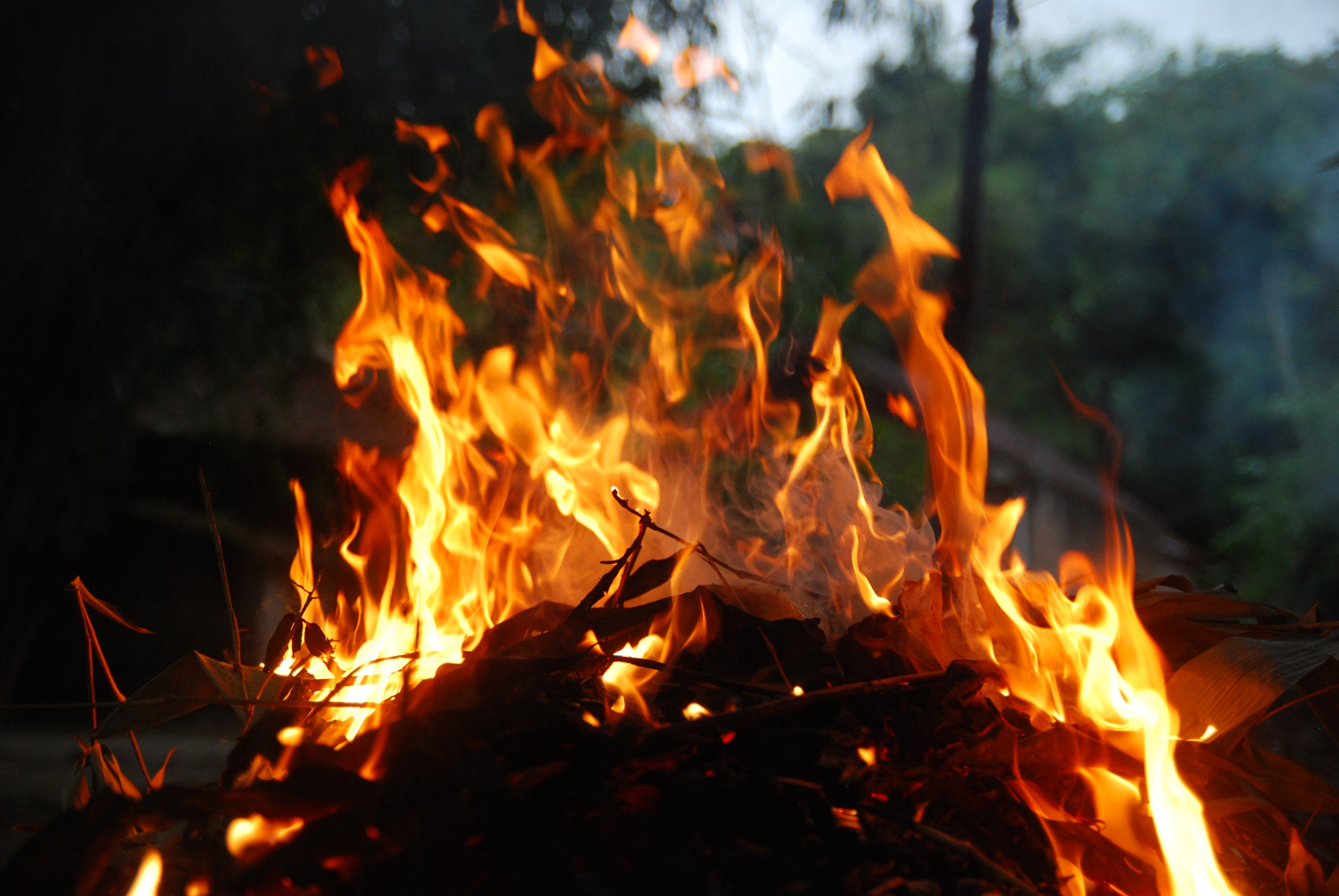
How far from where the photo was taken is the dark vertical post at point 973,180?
4.36 m

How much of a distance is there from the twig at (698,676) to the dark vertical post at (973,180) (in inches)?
121

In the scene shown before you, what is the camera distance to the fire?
1818mm

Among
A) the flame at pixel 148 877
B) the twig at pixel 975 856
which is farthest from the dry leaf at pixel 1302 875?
the flame at pixel 148 877

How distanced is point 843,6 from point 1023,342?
20321 mm

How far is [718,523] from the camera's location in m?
2.95

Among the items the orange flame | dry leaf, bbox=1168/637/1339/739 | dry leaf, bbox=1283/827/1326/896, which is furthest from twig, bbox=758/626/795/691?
the orange flame

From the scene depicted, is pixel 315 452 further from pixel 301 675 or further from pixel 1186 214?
pixel 1186 214

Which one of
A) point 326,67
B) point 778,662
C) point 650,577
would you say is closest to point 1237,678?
point 778,662

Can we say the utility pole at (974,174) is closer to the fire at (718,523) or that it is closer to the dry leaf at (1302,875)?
the fire at (718,523)

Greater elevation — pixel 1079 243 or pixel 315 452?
pixel 1079 243

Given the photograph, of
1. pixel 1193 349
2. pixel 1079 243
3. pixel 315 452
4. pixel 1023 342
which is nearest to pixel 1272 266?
pixel 1193 349

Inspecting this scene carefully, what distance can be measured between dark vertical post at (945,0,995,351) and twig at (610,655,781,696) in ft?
10.1

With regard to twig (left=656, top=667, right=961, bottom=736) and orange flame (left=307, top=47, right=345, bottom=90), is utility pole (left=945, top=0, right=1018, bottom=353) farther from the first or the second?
orange flame (left=307, top=47, right=345, bottom=90)

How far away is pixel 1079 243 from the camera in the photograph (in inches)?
830
